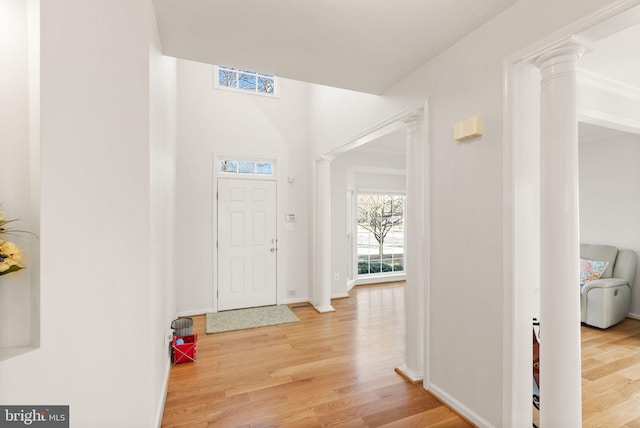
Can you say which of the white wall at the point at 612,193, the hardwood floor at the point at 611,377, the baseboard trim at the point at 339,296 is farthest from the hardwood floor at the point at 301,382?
the white wall at the point at 612,193

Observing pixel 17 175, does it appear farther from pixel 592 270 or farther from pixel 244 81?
pixel 592 270

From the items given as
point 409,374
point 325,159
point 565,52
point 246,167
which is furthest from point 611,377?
point 246,167

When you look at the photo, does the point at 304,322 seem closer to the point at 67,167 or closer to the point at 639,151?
the point at 67,167

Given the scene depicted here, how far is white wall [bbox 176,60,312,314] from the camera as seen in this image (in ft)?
13.7

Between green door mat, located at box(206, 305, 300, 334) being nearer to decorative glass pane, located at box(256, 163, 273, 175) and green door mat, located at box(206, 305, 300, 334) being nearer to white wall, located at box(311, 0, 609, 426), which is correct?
decorative glass pane, located at box(256, 163, 273, 175)

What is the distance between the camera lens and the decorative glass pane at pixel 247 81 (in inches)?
180

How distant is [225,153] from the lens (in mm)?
4375

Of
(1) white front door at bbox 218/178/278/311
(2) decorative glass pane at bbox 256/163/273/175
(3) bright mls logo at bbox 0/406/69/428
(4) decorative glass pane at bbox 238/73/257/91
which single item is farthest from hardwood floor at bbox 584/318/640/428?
(4) decorative glass pane at bbox 238/73/257/91

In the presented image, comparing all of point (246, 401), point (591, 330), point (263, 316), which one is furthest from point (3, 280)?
point (591, 330)

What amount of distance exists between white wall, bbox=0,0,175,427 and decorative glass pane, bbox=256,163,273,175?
2.92 m

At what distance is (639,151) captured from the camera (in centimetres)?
399

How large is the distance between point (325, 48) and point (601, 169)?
4.73 meters

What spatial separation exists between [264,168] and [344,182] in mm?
1487

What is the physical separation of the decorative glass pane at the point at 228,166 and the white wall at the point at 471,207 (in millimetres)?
2883
